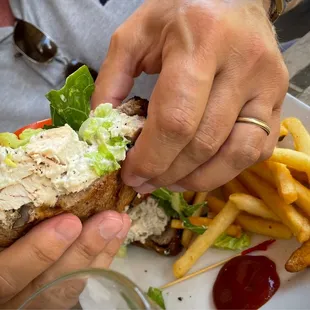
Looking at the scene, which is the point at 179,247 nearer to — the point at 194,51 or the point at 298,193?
the point at 298,193

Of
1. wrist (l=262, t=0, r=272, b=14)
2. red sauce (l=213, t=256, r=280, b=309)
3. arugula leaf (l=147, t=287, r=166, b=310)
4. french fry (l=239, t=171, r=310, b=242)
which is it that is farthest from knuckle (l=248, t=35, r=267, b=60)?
arugula leaf (l=147, t=287, r=166, b=310)

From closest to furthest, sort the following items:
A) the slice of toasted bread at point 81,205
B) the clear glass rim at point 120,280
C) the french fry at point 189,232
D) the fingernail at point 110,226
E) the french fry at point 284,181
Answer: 1. the clear glass rim at point 120,280
2. the slice of toasted bread at point 81,205
3. the fingernail at point 110,226
4. the french fry at point 284,181
5. the french fry at point 189,232

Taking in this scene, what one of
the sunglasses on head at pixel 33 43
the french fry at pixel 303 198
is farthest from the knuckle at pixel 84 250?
the sunglasses on head at pixel 33 43

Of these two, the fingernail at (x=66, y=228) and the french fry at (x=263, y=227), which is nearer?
the fingernail at (x=66, y=228)

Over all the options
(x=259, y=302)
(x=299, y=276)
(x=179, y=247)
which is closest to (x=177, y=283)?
(x=179, y=247)

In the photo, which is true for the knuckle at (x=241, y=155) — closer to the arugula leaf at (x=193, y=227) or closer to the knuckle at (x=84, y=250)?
the knuckle at (x=84, y=250)

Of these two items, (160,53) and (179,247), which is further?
(179,247)
